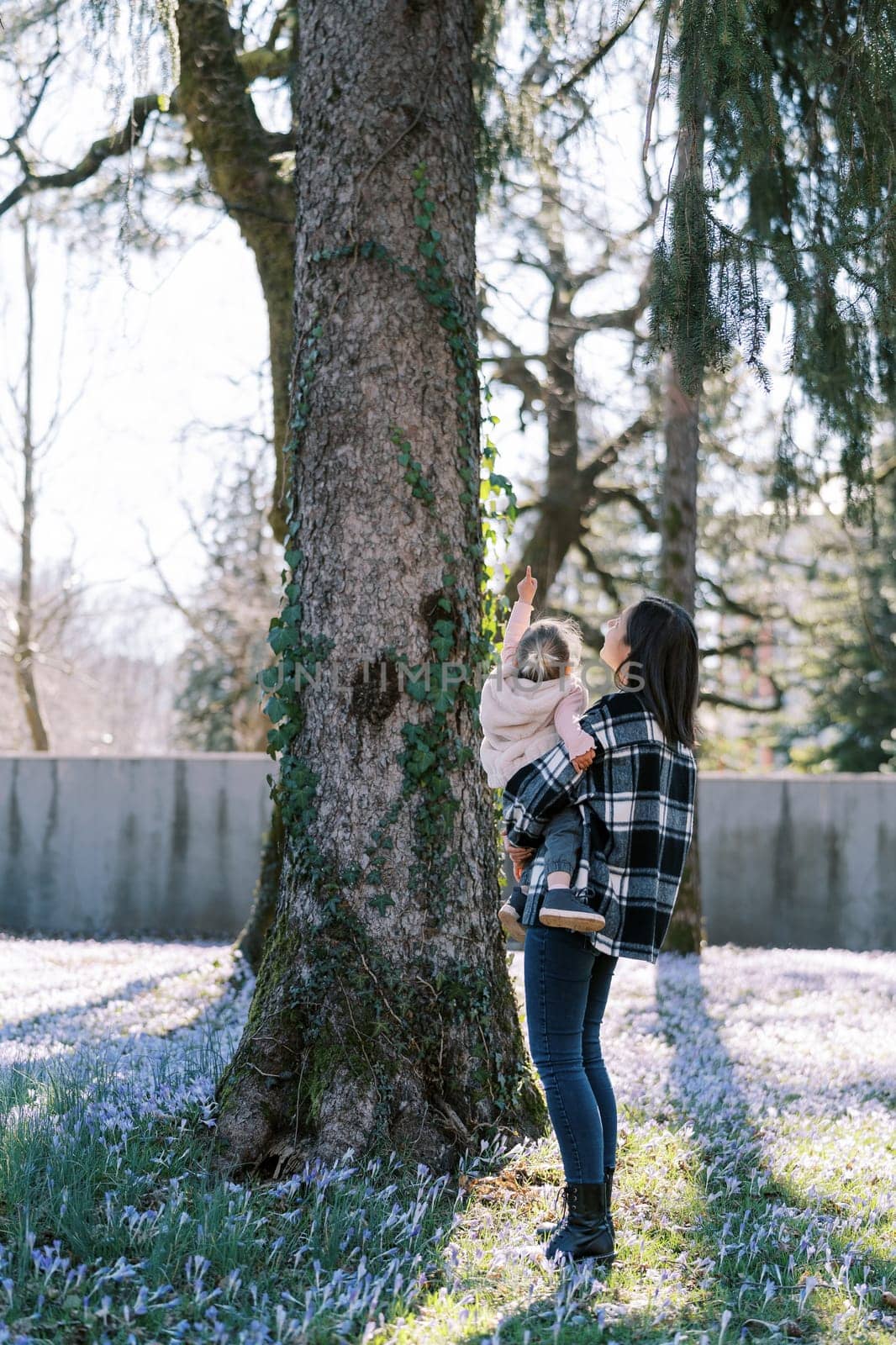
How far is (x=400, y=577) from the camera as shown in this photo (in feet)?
12.2

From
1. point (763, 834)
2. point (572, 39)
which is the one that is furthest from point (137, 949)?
point (572, 39)

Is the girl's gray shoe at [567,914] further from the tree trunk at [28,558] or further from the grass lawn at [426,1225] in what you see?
the tree trunk at [28,558]

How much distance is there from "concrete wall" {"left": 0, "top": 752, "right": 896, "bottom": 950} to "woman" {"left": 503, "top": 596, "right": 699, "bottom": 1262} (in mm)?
6928

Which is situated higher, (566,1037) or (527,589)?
(527,589)

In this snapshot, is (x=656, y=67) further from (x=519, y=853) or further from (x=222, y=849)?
(x=222, y=849)

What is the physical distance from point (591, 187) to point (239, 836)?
21.4 ft

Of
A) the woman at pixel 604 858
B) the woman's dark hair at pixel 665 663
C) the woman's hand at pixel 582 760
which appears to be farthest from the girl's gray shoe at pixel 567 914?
the woman's dark hair at pixel 665 663

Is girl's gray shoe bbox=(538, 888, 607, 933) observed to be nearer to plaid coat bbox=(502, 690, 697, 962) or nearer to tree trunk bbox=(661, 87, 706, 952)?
plaid coat bbox=(502, 690, 697, 962)

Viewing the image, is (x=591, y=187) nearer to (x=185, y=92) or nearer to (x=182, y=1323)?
(x=185, y=92)

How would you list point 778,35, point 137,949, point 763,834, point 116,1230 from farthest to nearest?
point 763,834 < point 137,949 < point 778,35 < point 116,1230

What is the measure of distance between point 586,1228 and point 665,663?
1539 mm

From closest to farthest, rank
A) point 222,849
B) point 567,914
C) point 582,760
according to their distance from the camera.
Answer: point 567,914 → point 582,760 → point 222,849

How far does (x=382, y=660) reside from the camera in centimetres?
367

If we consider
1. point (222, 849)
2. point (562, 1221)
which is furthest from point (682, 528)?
point (562, 1221)
